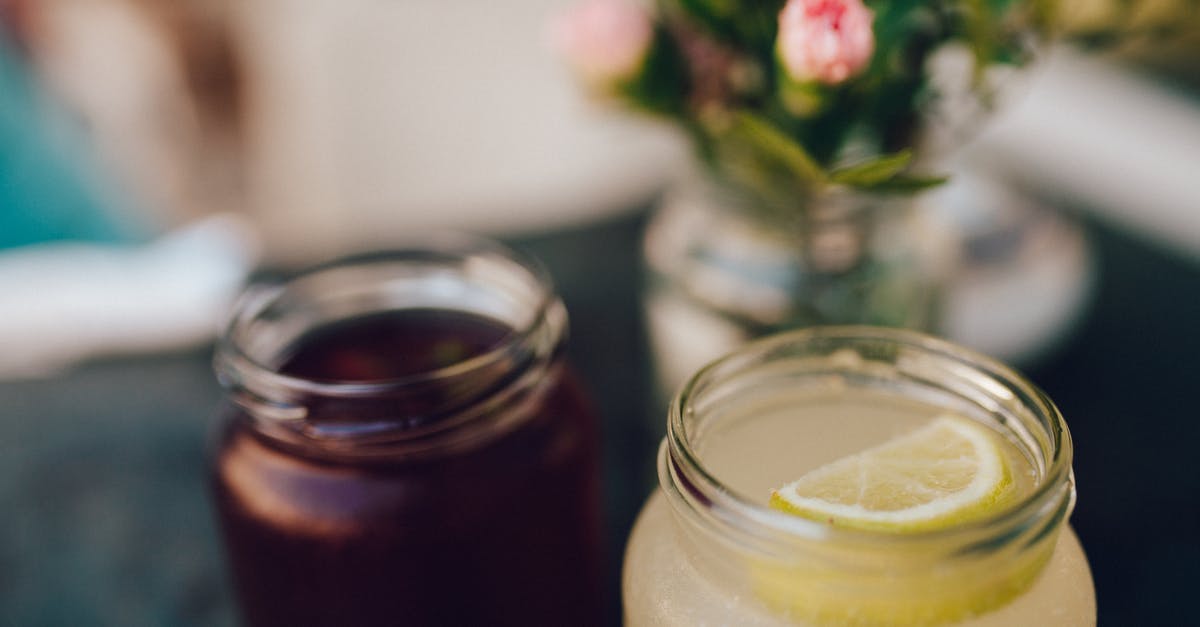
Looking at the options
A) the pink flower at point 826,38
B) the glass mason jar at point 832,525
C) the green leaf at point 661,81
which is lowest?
the glass mason jar at point 832,525

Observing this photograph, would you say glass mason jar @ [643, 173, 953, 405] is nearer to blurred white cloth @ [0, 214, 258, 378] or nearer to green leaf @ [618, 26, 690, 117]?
green leaf @ [618, 26, 690, 117]

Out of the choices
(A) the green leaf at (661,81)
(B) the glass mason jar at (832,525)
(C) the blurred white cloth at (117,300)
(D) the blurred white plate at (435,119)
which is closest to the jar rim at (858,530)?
(B) the glass mason jar at (832,525)

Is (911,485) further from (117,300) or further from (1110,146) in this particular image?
(1110,146)

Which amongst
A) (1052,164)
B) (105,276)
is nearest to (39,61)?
(105,276)

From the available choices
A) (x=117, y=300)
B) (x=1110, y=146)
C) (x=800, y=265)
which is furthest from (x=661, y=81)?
(x=1110, y=146)

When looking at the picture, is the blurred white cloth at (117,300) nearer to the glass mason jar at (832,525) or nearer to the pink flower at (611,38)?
the pink flower at (611,38)
